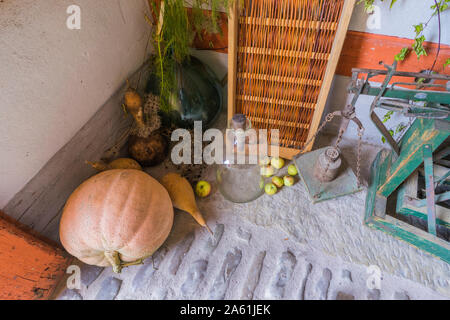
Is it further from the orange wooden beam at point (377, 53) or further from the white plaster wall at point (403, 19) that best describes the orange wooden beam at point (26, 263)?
the white plaster wall at point (403, 19)

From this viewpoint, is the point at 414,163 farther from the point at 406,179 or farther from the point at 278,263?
the point at 278,263

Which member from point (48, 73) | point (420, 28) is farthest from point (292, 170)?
point (48, 73)

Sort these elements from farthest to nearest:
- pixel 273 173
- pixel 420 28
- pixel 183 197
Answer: pixel 273 173
pixel 183 197
pixel 420 28

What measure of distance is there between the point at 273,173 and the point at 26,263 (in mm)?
1389

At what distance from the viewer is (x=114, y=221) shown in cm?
124

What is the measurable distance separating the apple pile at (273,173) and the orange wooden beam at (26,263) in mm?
1185

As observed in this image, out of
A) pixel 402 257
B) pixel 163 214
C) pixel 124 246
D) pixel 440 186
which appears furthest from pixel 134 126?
pixel 440 186

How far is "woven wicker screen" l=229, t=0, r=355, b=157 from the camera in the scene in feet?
4.27

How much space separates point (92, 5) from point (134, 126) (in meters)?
0.69

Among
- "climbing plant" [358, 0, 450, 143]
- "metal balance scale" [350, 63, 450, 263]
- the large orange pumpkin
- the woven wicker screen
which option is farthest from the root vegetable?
"climbing plant" [358, 0, 450, 143]

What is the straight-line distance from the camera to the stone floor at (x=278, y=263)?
1.38 metres

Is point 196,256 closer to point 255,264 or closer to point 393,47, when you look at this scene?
point 255,264

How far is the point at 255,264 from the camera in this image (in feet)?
4.77

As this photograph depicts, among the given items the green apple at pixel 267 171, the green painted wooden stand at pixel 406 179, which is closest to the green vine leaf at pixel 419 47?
the green painted wooden stand at pixel 406 179
